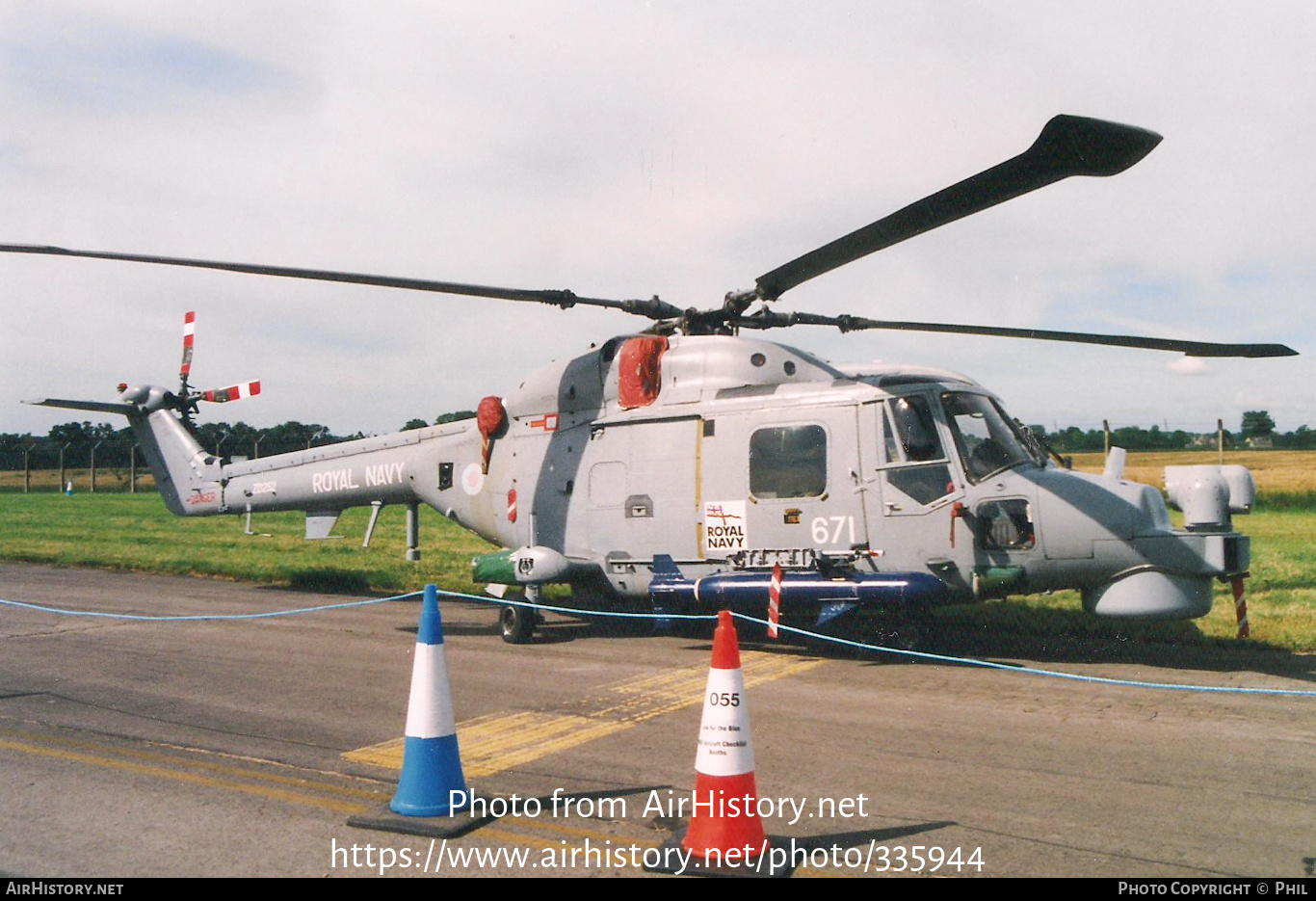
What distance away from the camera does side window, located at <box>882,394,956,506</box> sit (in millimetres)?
9188

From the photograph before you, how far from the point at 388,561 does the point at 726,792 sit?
17.0 m

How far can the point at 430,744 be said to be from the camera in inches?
192

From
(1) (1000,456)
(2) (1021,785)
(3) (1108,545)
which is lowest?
(2) (1021,785)

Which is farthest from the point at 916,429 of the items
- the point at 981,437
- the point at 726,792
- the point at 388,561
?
the point at 388,561

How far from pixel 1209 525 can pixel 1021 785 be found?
422 centimetres

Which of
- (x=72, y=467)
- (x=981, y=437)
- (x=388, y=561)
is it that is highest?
(x=72, y=467)

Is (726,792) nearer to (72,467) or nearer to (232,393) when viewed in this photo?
(232,393)

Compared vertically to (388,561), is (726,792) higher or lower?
lower

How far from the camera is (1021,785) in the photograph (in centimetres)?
547

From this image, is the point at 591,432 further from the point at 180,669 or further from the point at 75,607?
the point at 75,607

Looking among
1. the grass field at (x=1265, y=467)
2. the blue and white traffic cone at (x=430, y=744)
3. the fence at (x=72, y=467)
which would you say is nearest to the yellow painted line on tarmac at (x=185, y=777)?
the blue and white traffic cone at (x=430, y=744)

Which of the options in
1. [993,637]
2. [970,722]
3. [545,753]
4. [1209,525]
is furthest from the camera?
[993,637]

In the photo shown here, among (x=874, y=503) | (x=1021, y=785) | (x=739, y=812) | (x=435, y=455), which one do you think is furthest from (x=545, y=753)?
(x=435, y=455)

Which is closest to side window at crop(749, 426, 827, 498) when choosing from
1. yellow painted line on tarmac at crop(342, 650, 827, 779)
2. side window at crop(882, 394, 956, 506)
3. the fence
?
side window at crop(882, 394, 956, 506)
